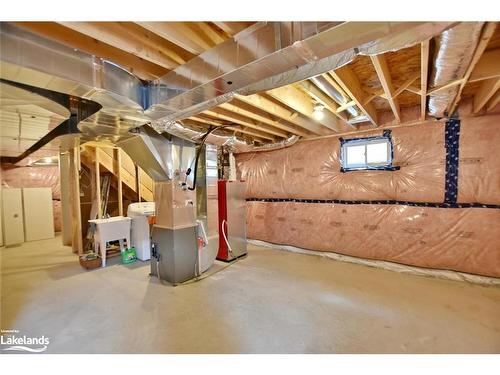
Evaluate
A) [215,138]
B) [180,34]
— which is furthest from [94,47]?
[215,138]

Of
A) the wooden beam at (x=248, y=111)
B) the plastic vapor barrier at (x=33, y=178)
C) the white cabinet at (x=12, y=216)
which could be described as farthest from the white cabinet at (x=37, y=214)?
the wooden beam at (x=248, y=111)

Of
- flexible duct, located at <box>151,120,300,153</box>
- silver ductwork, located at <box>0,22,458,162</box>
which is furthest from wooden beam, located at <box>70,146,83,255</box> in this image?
silver ductwork, located at <box>0,22,458,162</box>

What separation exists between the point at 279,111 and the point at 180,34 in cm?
158

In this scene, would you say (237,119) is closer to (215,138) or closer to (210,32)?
(215,138)

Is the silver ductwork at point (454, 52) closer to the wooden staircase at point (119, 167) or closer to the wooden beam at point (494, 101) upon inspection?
the wooden beam at point (494, 101)

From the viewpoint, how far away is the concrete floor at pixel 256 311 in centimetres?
168

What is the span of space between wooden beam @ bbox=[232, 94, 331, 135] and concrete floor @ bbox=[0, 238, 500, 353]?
2007 millimetres

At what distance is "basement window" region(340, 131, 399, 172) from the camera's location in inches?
127

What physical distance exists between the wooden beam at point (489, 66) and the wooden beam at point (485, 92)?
0.23m

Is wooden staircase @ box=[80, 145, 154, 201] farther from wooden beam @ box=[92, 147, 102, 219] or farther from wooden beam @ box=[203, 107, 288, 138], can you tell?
wooden beam @ box=[203, 107, 288, 138]

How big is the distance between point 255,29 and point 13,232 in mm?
6373
